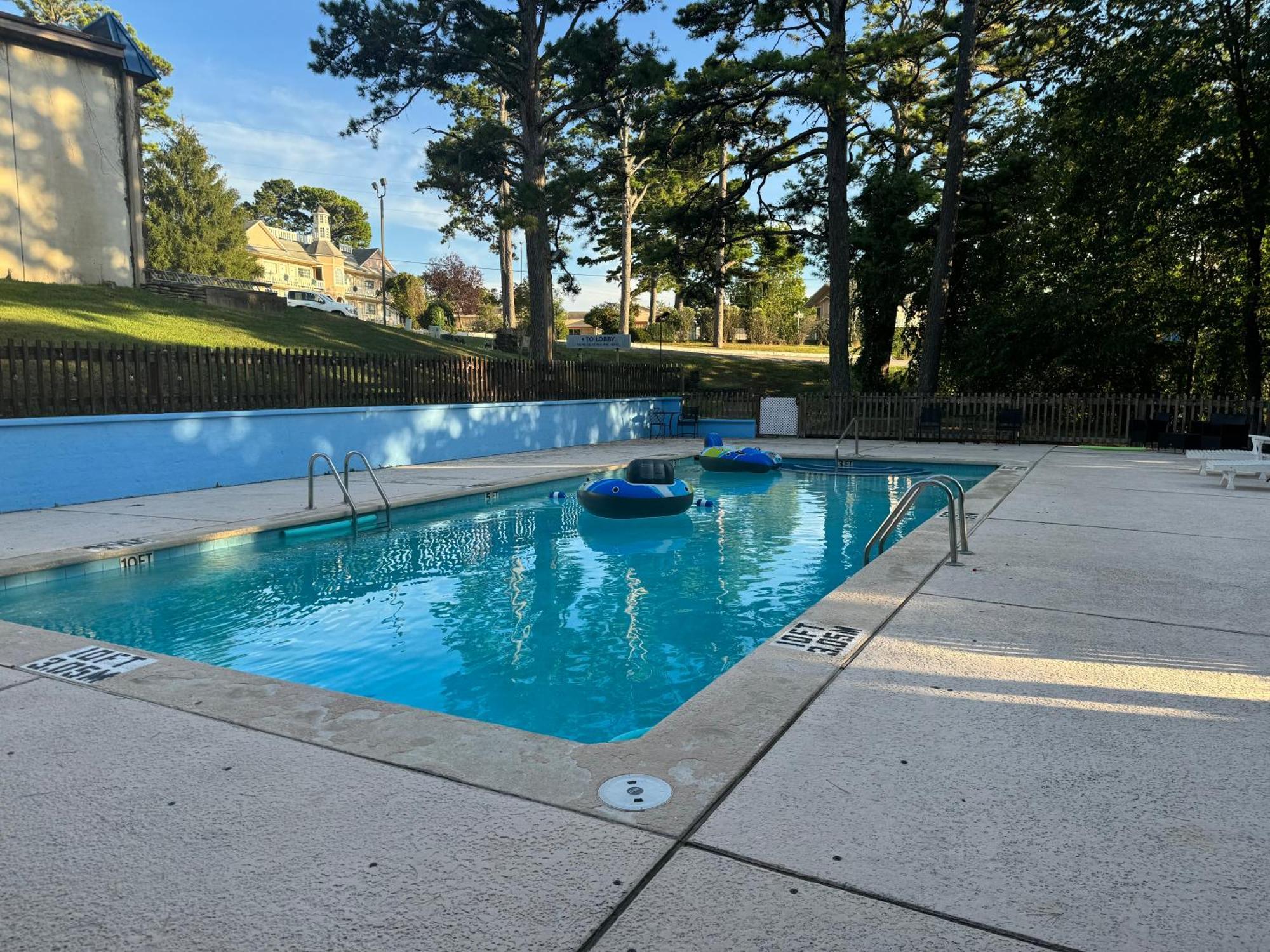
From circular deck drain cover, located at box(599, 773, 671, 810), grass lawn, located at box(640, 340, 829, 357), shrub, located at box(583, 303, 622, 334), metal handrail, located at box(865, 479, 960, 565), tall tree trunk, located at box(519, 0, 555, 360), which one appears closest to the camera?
circular deck drain cover, located at box(599, 773, 671, 810)

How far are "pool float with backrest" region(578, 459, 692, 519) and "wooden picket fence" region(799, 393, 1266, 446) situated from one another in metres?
12.4

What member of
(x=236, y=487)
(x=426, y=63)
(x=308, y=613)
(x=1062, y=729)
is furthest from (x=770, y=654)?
(x=426, y=63)

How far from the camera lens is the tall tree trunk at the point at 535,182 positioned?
22.7 metres

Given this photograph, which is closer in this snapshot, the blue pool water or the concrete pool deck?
the concrete pool deck

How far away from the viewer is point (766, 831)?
2566 millimetres

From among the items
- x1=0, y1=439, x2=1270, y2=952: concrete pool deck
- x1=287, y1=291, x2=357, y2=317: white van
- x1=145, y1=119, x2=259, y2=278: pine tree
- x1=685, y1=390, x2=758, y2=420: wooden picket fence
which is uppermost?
x1=145, y1=119, x2=259, y2=278: pine tree

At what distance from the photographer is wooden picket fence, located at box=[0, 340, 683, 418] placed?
401 inches

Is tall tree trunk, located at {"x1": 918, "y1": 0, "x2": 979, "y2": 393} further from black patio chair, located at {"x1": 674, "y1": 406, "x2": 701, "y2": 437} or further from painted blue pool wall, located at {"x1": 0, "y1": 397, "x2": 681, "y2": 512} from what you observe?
painted blue pool wall, located at {"x1": 0, "y1": 397, "x2": 681, "y2": 512}

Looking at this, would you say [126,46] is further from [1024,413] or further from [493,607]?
[1024,413]

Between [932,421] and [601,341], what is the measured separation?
9.57 meters

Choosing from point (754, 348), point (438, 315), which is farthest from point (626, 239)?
point (438, 315)

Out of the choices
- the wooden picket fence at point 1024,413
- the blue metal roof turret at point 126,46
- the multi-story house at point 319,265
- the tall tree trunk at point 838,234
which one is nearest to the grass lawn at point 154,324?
the blue metal roof turret at point 126,46

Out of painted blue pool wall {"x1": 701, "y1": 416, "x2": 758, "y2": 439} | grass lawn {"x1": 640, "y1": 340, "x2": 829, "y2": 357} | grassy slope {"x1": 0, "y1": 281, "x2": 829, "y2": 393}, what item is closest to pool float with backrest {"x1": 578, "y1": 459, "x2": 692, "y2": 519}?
grassy slope {"x1": 0, "y1": 281, "x2": 829, "y2": 393}

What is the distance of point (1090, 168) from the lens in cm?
2241
